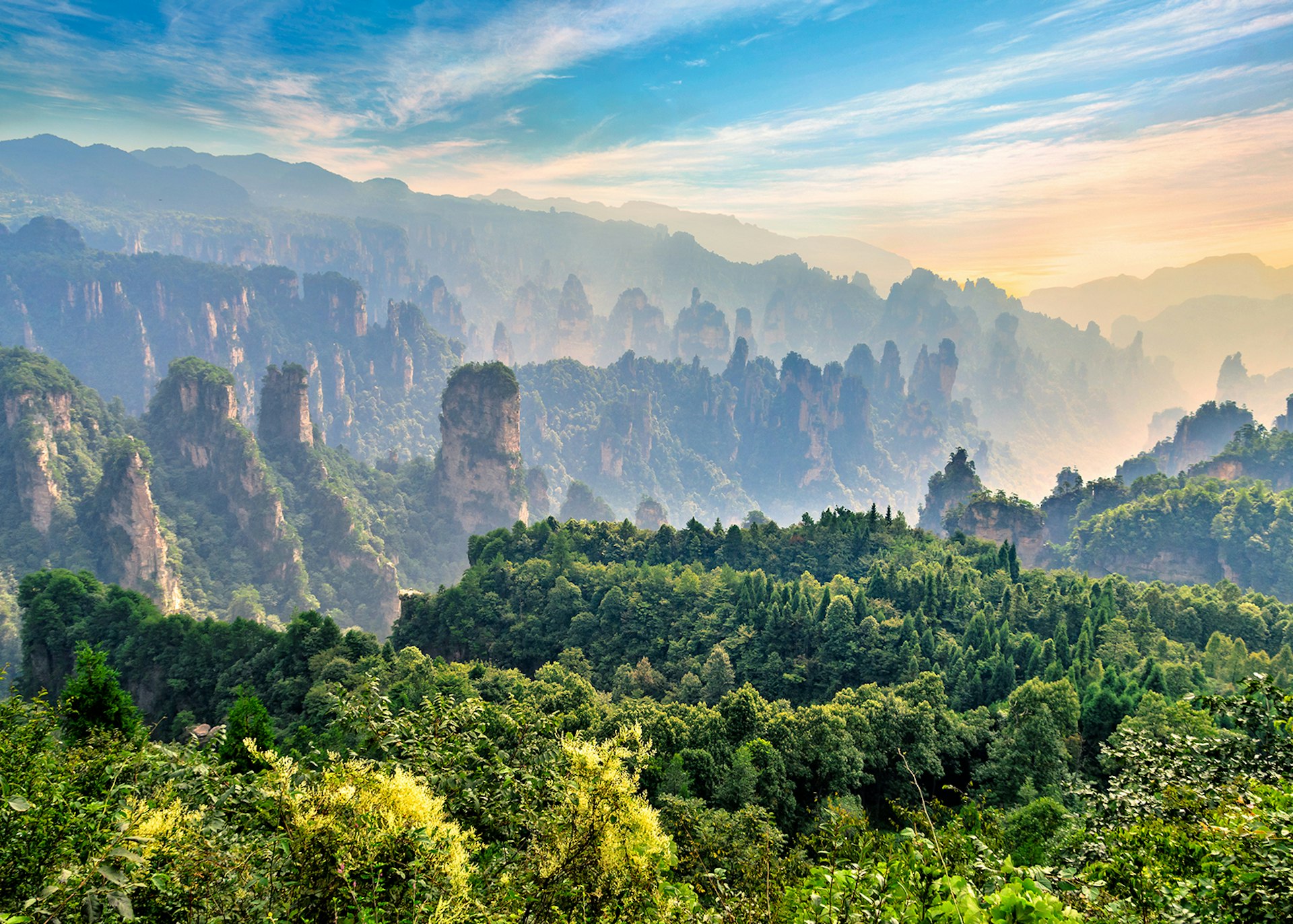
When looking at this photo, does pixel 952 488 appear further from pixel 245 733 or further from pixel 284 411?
pixel 245 733

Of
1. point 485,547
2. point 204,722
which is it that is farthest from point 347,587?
point 204,722

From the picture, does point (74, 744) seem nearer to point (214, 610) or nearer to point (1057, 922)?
point (1057, 922)

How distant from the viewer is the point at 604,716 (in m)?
36.4

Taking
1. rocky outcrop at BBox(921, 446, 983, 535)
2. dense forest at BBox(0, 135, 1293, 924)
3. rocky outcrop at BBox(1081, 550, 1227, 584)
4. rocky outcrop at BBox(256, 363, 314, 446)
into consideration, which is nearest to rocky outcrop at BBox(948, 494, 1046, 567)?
dense forest at BBox(0, 135, 1293, 924)

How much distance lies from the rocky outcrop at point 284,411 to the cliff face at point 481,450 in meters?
23.2

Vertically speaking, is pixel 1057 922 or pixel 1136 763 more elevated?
pixel 1057 922

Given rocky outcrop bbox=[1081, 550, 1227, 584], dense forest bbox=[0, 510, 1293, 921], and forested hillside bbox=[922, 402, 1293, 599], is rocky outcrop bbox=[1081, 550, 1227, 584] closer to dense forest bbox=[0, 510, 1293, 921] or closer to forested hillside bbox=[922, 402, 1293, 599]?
forested hillside bbox=[922, 402, 1293, 599]

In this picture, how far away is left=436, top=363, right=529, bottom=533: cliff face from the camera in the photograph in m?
137

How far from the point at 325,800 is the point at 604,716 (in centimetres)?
2932

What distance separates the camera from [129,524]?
9388 centimetres

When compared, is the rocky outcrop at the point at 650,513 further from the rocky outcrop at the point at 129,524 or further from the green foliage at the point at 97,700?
the green foliage at the point at 97,700

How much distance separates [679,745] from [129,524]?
8890 cm

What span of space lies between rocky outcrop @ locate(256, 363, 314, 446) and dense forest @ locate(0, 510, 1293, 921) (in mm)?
66182

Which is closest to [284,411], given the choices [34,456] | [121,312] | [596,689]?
[34,456]
